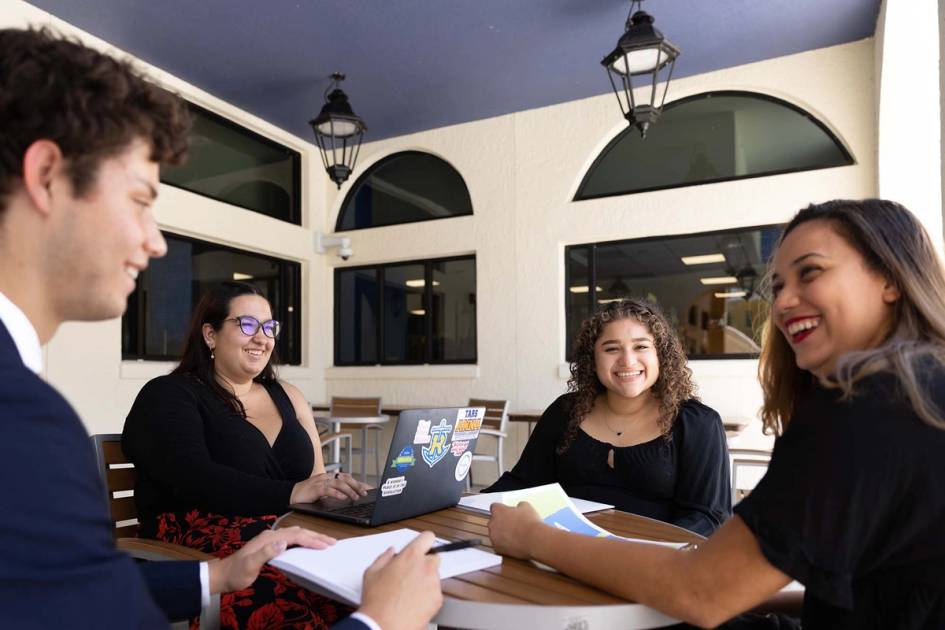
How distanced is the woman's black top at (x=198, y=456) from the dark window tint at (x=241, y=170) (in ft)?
13.7

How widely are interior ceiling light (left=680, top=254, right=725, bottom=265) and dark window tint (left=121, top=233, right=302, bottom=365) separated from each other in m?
3.80

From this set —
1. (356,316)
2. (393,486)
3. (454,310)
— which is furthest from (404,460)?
(356,316)

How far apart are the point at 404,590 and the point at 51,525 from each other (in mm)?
483

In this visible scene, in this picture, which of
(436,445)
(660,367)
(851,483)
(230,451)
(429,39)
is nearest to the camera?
(851,483)

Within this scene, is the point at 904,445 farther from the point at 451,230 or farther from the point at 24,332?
the point at 451,230

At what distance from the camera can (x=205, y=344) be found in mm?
2396

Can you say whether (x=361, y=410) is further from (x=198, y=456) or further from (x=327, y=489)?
(x=327, y=489)

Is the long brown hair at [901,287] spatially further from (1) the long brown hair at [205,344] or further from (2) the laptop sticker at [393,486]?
(1) the long brown hair at [205,344]

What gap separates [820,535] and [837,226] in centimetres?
54

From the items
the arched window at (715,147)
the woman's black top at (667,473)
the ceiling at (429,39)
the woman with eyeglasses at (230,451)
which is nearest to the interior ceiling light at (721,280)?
the arched window at (715,147)

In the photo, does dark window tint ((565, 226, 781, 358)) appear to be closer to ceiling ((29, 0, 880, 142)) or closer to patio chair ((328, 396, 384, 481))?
ceiling ((29, 0, 880, 142))

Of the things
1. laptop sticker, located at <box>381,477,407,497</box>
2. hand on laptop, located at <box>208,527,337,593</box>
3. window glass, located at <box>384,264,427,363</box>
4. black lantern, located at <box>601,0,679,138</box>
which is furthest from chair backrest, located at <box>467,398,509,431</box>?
hand on laptop, located at <box>208,527,337,593</box>

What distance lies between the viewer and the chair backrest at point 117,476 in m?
1.99

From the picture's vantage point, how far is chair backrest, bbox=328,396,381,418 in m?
6.22
